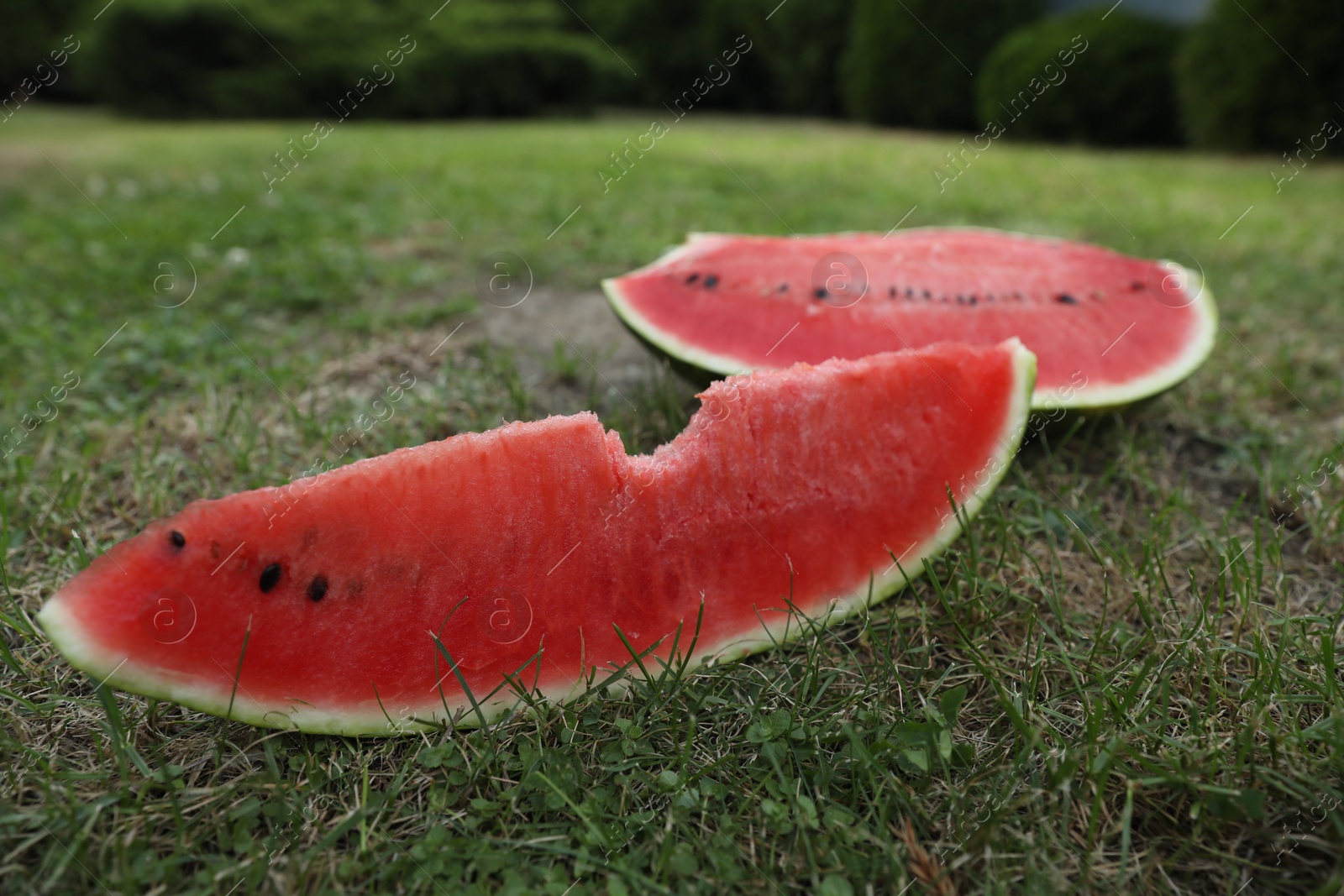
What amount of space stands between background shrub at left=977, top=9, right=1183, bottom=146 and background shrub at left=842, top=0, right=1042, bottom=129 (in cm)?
122

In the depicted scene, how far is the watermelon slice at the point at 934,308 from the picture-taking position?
179 cm

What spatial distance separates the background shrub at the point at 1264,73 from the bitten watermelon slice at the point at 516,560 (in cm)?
858

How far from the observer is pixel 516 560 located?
118 cm

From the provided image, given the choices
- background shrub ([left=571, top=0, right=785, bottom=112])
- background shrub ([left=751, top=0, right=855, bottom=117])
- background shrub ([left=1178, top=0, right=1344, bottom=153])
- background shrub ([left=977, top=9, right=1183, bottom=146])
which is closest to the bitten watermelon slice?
background shrub ([left=1178, top=0, right=1344, bottom=153])

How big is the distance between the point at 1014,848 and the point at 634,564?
25.0 inches

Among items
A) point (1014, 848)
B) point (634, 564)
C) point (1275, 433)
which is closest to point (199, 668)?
point (634, 564)

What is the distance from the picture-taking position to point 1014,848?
927 mm

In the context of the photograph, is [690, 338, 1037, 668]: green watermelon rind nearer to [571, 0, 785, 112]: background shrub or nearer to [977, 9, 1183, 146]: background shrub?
[977, 9, 1183, 146]: background shrub

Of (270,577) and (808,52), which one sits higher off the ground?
(270,577)

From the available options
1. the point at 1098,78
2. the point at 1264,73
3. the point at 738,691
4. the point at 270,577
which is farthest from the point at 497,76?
the point at 738,691

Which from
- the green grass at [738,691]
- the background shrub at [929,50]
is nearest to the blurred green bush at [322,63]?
the background shrub at [929,50]

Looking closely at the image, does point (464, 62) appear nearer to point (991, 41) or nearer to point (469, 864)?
point (991, 41)

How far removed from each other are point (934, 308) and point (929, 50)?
10.4 metres

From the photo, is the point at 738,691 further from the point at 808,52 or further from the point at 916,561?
the point at 808,52
